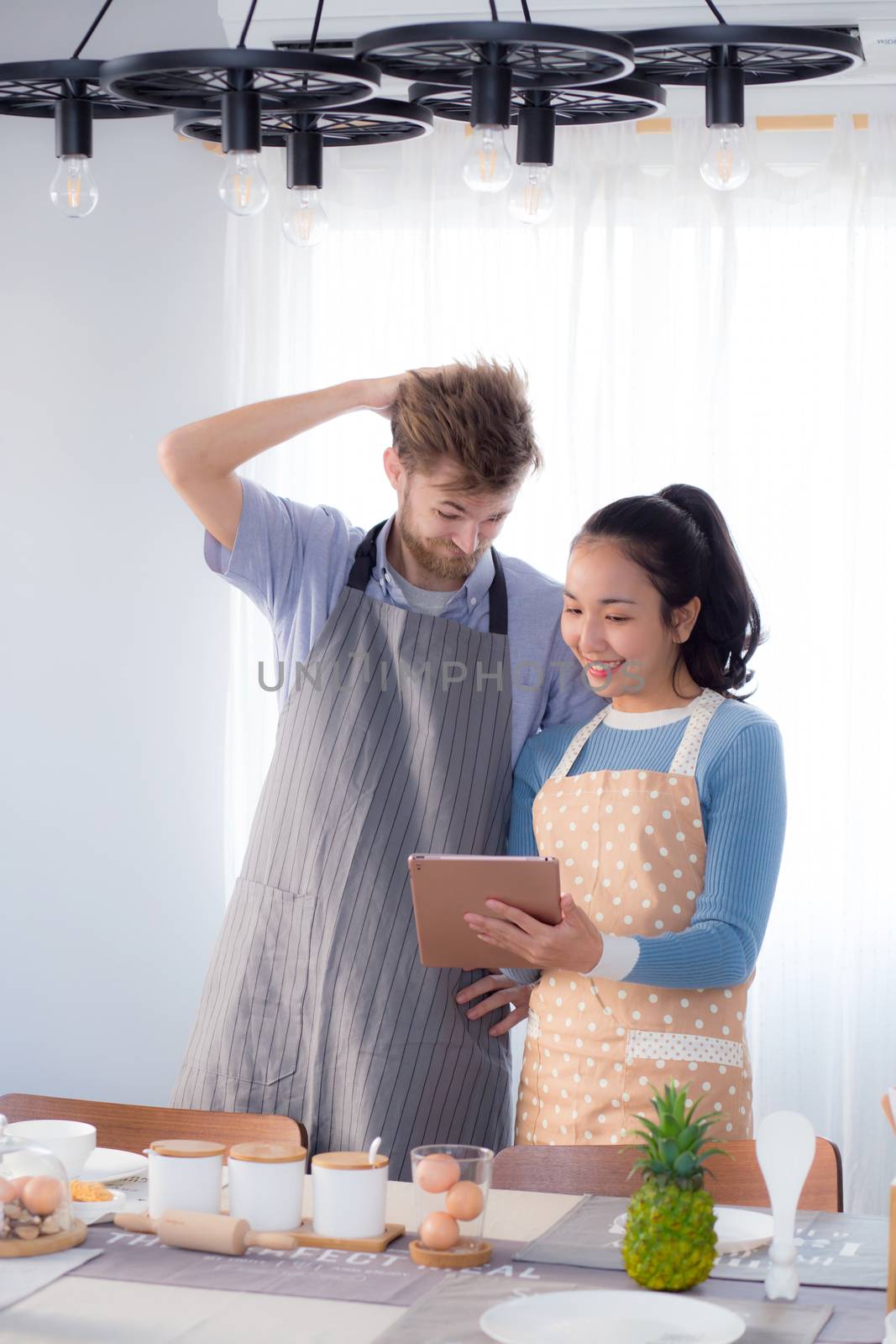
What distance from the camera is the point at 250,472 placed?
3.41 metres

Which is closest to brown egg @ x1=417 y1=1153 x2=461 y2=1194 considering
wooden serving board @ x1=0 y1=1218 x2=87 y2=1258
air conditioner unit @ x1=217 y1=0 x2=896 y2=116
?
wooden serving board @ x1=0 y1=1218 x2=87 y2=1258

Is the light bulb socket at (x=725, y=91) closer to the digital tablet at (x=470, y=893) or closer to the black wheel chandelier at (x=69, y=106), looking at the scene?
the black wheel chandelier at (x=69, y=106)

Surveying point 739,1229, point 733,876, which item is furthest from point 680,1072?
point 739,1229

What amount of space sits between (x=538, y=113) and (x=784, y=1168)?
1.11 meters

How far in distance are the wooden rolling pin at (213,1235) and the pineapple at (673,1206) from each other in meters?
0.35

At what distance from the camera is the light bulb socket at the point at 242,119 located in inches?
58.8

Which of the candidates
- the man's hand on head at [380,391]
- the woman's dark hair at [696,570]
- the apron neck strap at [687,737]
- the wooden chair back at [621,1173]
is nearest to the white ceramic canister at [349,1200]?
the wooden chair back at [621,1173]

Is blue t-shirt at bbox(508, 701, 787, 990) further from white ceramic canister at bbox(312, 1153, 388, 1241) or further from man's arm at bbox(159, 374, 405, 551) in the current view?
man's arm at bbox(159, 374, 405, 551)

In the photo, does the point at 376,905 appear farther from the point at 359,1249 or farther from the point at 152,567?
the point at 152,567

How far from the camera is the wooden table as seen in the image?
4.03 feet

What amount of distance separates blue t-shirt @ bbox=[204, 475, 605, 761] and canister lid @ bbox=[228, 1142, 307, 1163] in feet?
2.52

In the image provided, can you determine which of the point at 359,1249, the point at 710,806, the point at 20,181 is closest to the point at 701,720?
the point at 710,806

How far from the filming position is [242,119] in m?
1.50

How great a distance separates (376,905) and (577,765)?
338 mm
